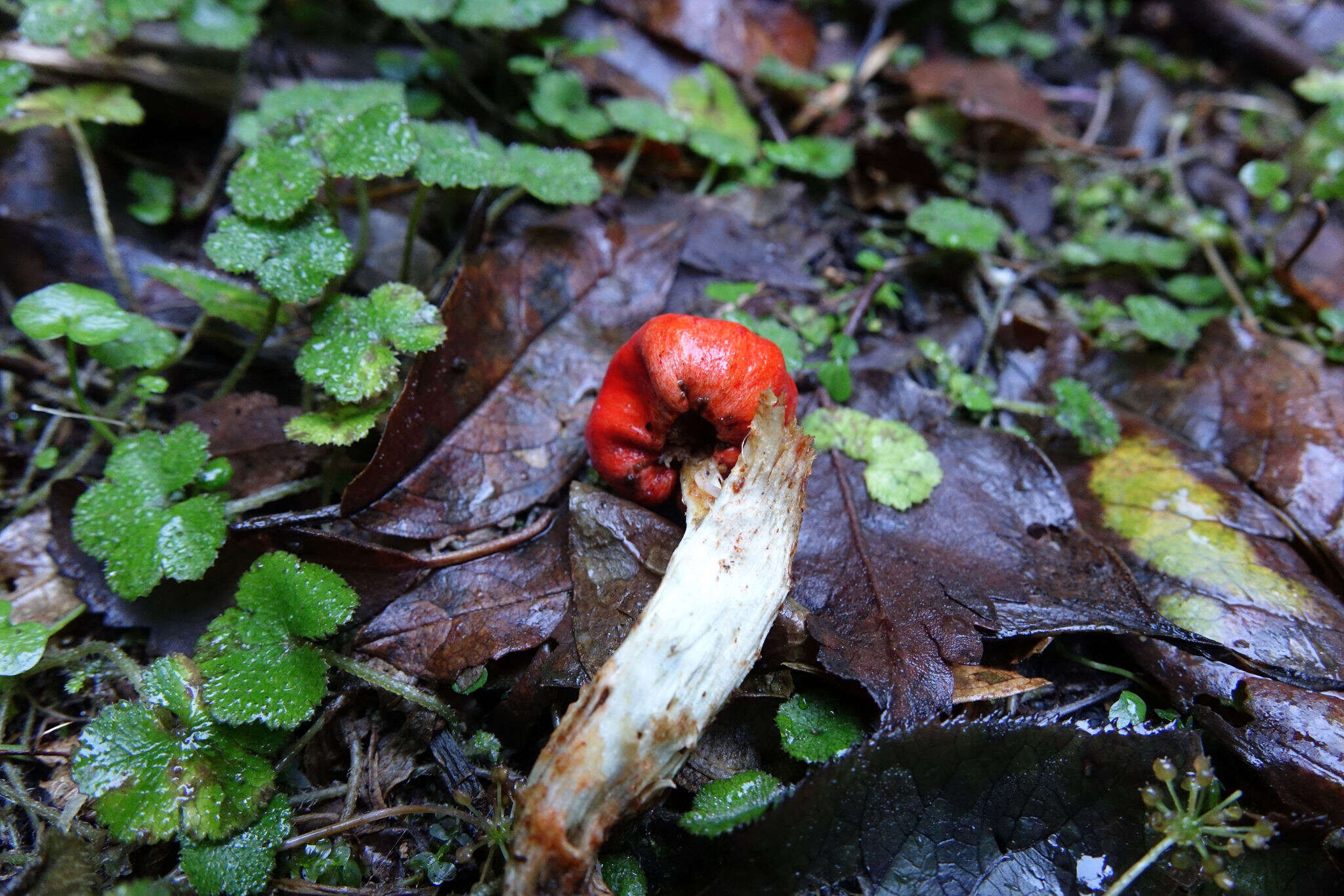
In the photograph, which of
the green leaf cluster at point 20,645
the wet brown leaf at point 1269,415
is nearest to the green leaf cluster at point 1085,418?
the wet brown leaf at point 1269,415

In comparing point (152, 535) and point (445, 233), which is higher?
point (445, 233)

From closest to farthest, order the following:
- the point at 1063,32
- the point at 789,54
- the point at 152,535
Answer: the point at 152,535, the point at 789,54, the point at 1063,32

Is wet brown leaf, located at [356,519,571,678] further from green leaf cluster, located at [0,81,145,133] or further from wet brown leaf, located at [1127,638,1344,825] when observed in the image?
green leaf cluster, located at [0,81,145,133]

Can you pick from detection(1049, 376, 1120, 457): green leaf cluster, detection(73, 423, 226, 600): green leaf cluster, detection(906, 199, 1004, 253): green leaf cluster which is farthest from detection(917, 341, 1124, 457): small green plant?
detection(73, 423, 226, 600): green leaf cluster

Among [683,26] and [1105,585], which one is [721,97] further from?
[1105,585]

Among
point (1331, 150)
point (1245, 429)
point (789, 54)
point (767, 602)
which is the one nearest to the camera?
point (767, 602)

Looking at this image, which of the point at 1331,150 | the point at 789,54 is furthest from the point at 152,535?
the point at 1331,150
